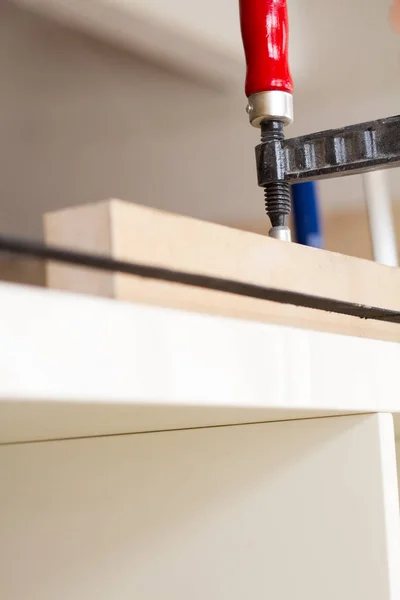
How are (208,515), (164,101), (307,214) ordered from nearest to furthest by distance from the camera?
(208,515)
(307,214)
(164,101)

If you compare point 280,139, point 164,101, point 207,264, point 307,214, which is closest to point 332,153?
point 280,139

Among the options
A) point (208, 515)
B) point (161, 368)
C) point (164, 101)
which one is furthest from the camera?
point (164, 101)

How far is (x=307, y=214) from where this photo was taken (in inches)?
35.4

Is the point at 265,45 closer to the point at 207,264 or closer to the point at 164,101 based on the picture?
the point at 207,264

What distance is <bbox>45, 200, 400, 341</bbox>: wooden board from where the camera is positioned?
0.26 m

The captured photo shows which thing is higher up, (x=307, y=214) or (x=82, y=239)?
(x=307, y=214)

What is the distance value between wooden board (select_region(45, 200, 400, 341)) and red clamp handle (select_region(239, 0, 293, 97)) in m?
0.12

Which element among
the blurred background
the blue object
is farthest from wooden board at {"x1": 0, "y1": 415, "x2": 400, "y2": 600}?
the blue object

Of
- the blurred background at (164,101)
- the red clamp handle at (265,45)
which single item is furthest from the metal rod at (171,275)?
the blurred background at (164,101)

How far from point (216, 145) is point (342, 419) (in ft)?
2.42

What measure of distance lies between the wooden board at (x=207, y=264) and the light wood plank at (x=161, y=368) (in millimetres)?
23

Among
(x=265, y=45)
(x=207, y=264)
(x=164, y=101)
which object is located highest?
(x=164, y=101)

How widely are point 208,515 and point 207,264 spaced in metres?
0.14

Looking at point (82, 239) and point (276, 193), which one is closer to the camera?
point (82, 239)
